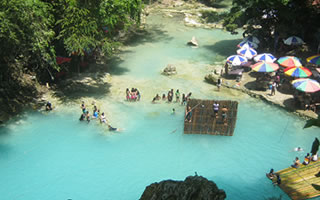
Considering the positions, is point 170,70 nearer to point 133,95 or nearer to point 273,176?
point 133,95

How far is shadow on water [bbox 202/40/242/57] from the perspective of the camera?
1372 inches

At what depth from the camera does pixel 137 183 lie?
1770 cm

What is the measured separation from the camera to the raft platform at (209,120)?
21.1 meters

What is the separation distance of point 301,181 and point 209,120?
23.1 ft

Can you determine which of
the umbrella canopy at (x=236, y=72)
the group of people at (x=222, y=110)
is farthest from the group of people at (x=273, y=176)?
the umbrella canopy at (x=236, y=72)

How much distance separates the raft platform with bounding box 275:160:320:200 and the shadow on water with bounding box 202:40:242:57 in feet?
60.9

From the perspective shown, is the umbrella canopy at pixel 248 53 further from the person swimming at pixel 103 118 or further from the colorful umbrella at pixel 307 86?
the person swimming at pixel 103 118

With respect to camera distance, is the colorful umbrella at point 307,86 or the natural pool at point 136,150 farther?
the colorful umbrella at point 307,86

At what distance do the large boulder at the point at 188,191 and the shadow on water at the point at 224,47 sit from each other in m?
24.5

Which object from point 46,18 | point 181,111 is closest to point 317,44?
Result: point 181,111

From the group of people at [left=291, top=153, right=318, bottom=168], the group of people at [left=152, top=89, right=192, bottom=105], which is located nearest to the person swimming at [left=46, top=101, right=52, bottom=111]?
the group of people at [left=152, top=89, right=192, bottom=105]

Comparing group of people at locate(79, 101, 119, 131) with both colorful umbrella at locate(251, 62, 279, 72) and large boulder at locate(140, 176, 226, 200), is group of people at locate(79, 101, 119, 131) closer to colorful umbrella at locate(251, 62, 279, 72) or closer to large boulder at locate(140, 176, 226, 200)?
large boulder at locate(140, 176, 226, 200)

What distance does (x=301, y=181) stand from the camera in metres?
17.1

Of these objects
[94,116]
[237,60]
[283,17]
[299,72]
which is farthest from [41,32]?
[283,17]
